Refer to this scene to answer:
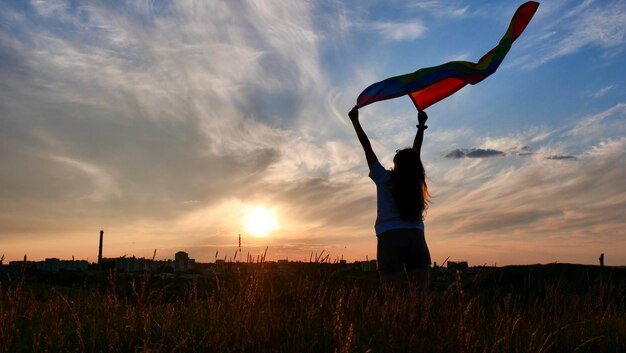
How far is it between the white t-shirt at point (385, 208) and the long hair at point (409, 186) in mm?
48

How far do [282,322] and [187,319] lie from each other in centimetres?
108

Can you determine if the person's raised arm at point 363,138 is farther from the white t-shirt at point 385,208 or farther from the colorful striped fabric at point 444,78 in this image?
the colorful striped fabric at point 444,78

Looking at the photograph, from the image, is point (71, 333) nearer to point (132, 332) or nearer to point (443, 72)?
point (132, 332)

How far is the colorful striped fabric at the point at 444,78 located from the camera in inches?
329

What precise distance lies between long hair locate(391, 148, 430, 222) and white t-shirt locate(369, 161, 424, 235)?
5cm

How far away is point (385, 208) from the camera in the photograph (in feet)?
19.9

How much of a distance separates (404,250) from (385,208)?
48cm

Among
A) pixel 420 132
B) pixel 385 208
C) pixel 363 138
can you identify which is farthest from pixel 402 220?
pixel 420 132

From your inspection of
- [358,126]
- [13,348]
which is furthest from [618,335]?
[13,348]

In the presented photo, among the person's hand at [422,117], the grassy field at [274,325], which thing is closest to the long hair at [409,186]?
the grassy field at [274,325]

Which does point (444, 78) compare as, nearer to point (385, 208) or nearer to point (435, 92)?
point (435, 92)

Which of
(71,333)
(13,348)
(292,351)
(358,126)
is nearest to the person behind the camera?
(292,351)

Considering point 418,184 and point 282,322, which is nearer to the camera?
point 282,322

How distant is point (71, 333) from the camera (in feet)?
19.1
